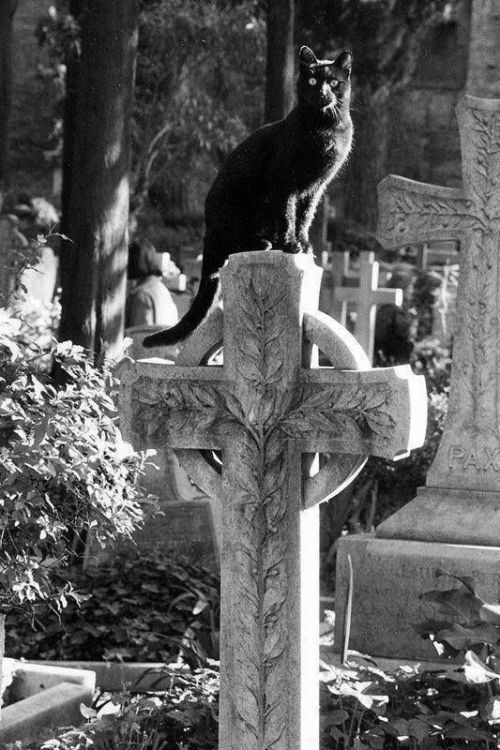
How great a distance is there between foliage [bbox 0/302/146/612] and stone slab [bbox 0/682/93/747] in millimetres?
414

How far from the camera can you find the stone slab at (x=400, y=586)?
6.01 m

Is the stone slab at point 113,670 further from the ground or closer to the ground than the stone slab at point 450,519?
closer to the ground

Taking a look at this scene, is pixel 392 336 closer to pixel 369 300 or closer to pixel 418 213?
pixel 369 300

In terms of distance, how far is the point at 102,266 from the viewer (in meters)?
7.81

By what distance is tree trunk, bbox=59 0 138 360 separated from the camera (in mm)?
7789

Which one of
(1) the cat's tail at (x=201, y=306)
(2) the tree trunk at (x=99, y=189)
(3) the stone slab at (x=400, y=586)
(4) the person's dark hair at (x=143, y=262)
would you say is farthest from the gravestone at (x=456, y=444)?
(4) the person's dark hair at (x=143, y=262)

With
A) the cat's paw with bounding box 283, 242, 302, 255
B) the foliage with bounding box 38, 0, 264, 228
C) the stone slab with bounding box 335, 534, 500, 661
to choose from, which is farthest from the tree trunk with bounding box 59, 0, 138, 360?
the foliage with bounding box 38, 0, 264, 228

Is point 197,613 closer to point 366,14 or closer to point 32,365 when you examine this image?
point 32,365

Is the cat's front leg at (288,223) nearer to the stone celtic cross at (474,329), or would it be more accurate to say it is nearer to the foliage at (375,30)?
the stone celtic cross at (474,329)

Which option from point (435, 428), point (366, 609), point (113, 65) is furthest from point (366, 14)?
point (366, 609)

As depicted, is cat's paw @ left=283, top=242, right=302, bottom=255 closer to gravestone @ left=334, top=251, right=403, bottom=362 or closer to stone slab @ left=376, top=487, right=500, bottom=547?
stone slab @ left=376, top=487, right=500, bottom=547

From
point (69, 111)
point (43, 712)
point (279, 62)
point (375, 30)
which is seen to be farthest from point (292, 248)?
point (375, 30)

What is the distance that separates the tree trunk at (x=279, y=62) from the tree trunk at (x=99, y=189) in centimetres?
343

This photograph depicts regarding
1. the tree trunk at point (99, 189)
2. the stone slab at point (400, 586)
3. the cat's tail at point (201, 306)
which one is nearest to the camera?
the cat's tail at point (201, 306)
